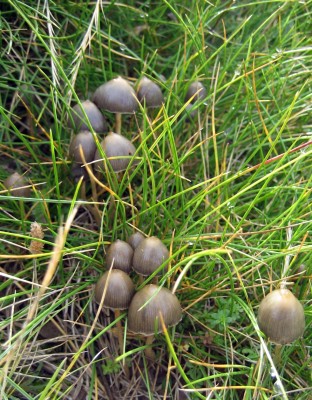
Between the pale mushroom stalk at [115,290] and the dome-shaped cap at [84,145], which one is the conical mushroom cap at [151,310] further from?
the dome-shaped cap at [84,145]

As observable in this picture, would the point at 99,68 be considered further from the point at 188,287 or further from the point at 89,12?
the point at 188,287

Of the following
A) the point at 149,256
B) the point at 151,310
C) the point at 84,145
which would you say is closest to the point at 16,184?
the point at 84,145

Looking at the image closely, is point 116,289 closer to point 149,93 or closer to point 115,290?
point 115,290

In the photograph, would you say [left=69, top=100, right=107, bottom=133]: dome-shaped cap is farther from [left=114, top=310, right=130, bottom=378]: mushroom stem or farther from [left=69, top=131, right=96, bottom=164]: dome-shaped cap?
[left=114, top=310, right=130, bottom=378]: mushroom stem

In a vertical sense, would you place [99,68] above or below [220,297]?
above

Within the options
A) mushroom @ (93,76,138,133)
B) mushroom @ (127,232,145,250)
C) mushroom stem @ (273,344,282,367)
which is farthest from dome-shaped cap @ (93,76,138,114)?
mushroom stem @ (273,344,282,367)

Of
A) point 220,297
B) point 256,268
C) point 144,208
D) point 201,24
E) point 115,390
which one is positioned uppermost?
point 201,24

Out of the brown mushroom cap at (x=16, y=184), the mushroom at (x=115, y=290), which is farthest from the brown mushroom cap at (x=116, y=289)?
the brown mushroom cap at (x=16, y=184)

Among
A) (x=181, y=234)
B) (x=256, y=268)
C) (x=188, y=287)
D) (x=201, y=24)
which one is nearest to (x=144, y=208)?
(x=181, y=234)
